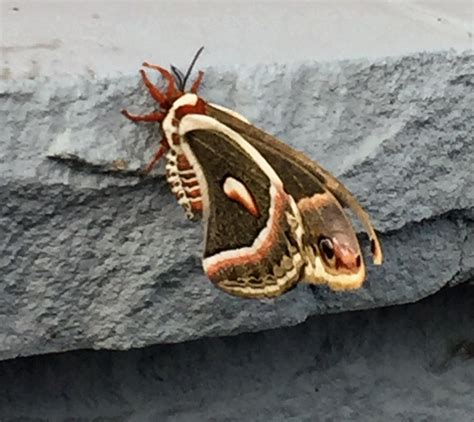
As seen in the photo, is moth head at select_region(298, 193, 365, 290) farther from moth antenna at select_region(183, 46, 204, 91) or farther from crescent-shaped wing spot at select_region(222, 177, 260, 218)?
moth antenna at select_region(183, 46, 204, 91)

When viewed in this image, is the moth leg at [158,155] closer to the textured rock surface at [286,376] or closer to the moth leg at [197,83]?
the moth leg at [197,83]

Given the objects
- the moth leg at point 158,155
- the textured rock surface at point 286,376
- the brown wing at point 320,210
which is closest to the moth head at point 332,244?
the brown wing at point 320,210

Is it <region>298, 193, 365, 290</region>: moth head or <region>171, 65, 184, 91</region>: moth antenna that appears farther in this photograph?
<region>171, 65, 184, 91</region>: moth antenna

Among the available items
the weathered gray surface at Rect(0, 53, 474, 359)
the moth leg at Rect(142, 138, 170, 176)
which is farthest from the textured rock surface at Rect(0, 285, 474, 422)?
the moth leg at Rect(142, 138, 170, 176)

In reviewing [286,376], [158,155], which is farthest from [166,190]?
[286,376]

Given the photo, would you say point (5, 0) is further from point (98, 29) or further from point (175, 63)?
point (175, 63)

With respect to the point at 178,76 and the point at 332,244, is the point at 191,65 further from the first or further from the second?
the point at 332,244

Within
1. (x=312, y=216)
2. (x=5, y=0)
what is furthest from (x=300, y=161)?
(x=5, y=0)

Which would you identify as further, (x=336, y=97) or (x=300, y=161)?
(x=336, y=97)
